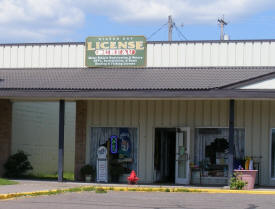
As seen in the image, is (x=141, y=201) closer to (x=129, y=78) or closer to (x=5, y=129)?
(x=129, y=78)

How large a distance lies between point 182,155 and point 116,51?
4.89 m

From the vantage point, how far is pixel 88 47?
23.5 m

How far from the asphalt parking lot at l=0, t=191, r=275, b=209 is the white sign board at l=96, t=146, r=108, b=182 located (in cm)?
424

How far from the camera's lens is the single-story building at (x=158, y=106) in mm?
20781

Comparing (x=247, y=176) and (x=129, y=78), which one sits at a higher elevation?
(x=129, y=78)

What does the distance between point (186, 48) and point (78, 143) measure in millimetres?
5651

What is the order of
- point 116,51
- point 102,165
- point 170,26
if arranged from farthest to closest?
point 170,26
point 116,51
point 102,165

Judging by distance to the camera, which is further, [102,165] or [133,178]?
[102,165]

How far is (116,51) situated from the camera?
23.2 metres

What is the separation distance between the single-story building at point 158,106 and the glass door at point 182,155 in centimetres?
4

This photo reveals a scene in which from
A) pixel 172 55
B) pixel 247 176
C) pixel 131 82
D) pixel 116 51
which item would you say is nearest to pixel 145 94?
pixel 131 82

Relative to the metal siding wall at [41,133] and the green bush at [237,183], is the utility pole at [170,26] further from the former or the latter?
the green bush at [237,183]

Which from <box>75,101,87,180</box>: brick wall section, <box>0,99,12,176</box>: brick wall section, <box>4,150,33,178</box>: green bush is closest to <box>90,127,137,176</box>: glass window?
<box>75,101,87,180</box>: brick wall section

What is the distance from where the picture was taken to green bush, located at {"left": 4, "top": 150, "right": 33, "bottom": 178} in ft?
78.7
